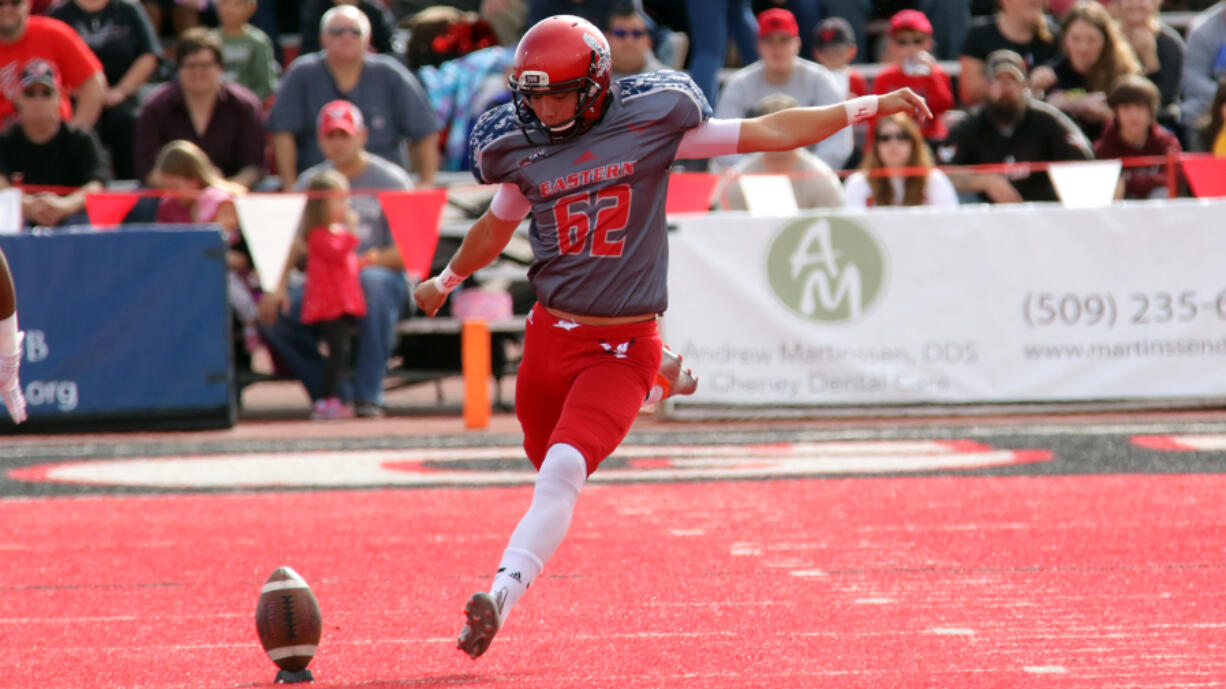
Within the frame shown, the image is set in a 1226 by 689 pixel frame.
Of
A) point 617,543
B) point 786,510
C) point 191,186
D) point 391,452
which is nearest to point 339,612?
point 617,543

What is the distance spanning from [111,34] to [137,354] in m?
3.77

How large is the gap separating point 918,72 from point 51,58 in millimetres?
6583

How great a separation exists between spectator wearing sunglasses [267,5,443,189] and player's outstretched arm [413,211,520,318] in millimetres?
7351

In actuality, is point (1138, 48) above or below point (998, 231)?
above

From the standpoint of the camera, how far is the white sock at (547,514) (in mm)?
5066

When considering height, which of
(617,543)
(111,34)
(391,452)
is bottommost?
(391,452)

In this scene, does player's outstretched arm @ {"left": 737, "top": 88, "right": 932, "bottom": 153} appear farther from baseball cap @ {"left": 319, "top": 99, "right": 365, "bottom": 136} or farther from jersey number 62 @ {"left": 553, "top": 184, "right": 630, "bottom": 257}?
baseball cap @ {"left": 319, "top": 99, "right": 365, "bottom": 136}

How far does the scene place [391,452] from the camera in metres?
10.9

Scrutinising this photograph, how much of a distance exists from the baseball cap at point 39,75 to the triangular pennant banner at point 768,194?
4930mm

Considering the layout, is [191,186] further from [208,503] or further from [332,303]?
[208,503]

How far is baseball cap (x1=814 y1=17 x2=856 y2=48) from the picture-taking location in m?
14.1

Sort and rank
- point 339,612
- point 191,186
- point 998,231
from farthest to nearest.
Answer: point 191,186, point 998,231, point 339,612

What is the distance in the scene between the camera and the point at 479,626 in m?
4.66

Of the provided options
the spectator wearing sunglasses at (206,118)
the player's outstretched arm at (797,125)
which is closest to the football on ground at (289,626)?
the player's outstretched arm at (797,125)
